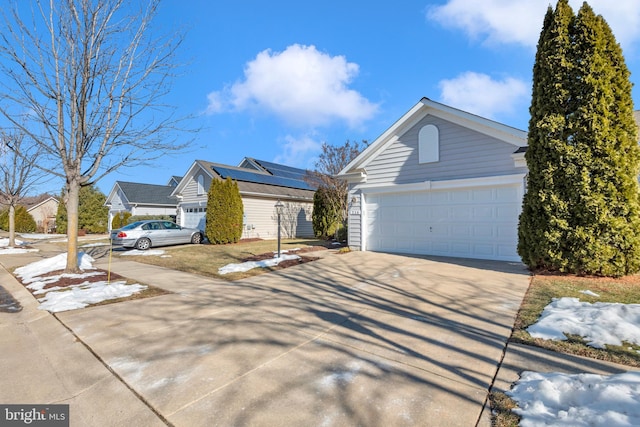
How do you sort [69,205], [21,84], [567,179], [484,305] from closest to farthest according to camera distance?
[484,305], [567,179], [21,84], [69,205]

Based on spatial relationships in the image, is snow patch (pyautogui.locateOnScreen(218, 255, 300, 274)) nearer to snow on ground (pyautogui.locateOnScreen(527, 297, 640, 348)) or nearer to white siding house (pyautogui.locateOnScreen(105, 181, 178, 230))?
snow on ground (pyautogui.locateOnScreen(527, 297, 640, 348))

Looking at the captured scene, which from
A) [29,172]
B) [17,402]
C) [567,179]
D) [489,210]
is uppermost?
[29,172]

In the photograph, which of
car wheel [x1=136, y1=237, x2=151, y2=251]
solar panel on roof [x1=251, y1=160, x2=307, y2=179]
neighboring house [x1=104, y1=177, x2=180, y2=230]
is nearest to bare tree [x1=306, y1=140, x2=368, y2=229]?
solar panel on roof [x1=251, y1=160, x2=307, y2=179]

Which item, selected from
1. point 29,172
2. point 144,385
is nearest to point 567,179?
point 144,385

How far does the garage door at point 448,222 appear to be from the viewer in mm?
8320

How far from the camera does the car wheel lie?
44.6 feet

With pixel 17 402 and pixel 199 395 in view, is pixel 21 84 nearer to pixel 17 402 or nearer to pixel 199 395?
pixel 17 402

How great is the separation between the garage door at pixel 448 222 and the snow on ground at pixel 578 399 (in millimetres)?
6424

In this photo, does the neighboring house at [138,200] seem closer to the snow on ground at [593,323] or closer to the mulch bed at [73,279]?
the mulch bed at [73,279]

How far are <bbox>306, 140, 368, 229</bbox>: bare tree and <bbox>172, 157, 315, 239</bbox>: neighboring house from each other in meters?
4.16

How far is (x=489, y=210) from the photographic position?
8547mm

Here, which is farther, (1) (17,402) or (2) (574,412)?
(1) (17,402)

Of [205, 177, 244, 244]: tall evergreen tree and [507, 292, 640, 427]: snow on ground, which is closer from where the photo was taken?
[507, 292, 640, 427]: snow on ground

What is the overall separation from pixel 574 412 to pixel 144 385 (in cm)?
322
